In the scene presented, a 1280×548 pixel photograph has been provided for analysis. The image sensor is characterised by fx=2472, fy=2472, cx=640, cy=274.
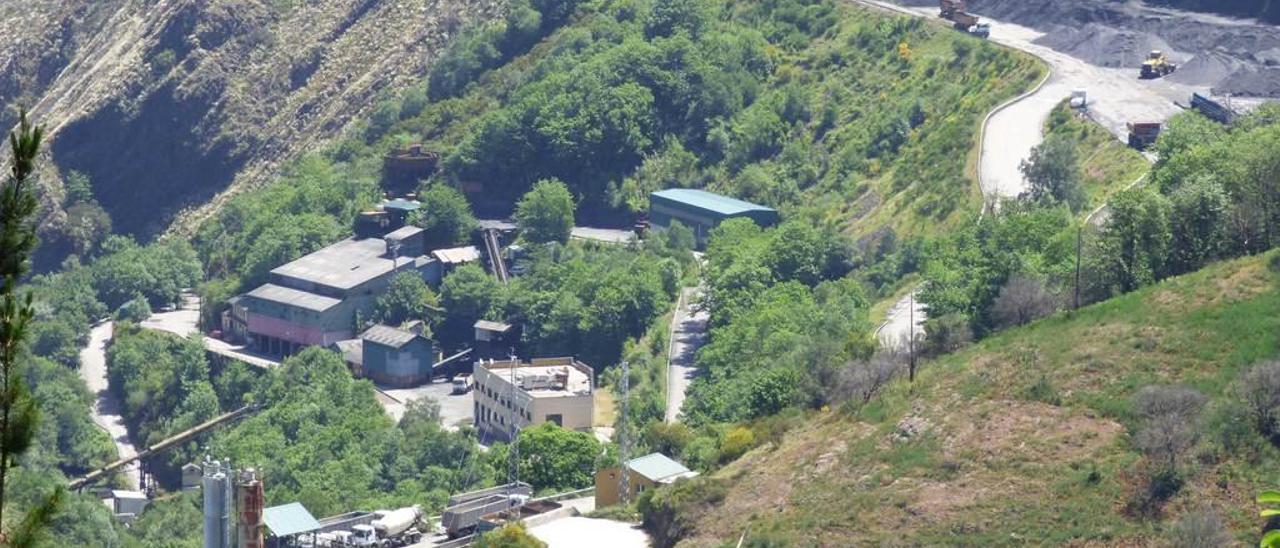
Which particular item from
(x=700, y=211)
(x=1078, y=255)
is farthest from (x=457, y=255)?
(x=1078, y=255)

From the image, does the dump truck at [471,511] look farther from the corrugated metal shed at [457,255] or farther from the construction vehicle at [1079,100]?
the construction vehicle at [1079,100]

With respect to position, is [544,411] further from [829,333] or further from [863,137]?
[863,137]

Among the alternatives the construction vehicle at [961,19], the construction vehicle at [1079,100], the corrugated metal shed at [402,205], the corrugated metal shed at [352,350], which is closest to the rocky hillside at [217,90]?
the corrugated metal shed at [402,205]

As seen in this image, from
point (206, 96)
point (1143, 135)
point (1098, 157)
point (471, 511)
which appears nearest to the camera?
point (471, 511)

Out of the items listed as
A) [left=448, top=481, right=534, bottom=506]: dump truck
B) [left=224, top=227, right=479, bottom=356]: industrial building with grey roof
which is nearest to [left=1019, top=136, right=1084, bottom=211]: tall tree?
[left=448, top=481, right=534, bottom=506]: dump truck

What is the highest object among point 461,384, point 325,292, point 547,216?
point 547,216

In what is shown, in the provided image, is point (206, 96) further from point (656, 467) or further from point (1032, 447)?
point (1032, 447)

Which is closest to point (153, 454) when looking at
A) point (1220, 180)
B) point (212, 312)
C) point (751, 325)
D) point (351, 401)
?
point (351, 401)
